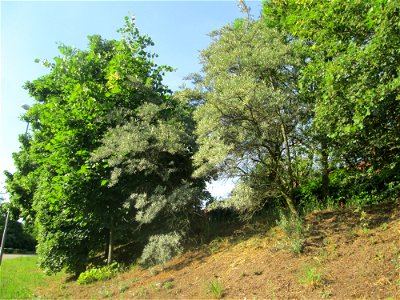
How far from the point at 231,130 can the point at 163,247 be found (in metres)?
3.44

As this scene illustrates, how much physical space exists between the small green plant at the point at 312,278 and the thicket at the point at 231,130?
99 centimetres

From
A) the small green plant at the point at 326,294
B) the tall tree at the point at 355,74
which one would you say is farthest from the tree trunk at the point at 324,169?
the small green plant at the point at 326,294

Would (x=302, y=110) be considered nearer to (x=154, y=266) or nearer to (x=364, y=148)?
(x=364, y=148)

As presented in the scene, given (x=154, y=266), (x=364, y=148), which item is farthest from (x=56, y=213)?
(x=364, y=148)

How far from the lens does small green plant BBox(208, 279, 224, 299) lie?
6.13 m

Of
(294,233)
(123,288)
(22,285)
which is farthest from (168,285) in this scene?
(22,285)

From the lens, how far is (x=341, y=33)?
24.1ft

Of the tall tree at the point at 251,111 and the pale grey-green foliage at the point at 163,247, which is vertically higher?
the tall tree at the point at 251,111

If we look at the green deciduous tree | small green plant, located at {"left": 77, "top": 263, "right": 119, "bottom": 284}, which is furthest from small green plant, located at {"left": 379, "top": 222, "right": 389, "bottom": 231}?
small green plant, located at {"left": 77, "top": 263, "right": 119, "bottom": 284}

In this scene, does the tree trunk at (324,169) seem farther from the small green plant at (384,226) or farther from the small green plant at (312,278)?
the small green plant at (312,278)

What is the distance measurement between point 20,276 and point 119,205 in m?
6.75

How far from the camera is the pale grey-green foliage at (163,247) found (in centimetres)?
841

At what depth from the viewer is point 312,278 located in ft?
18.1

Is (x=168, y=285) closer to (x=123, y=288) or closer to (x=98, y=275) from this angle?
(x=123, y=288)
